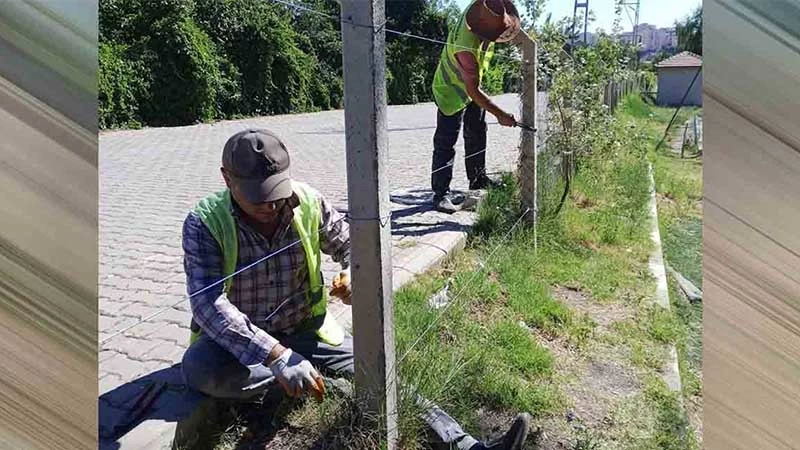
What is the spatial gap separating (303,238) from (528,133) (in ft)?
10.6

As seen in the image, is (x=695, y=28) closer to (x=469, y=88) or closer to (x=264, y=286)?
(x=264, y=286)

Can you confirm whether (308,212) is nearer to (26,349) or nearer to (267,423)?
(267,423)

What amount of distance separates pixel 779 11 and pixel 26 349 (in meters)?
1.13

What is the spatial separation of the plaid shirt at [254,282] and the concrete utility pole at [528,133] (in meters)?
2.92

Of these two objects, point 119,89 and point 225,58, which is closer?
point 119,89

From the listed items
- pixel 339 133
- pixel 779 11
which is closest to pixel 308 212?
pixel 779 11

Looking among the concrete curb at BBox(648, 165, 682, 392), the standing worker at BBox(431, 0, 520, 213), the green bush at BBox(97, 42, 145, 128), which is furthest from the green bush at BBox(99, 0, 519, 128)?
the concrete curb at BBox(648, 165, 682, 392)

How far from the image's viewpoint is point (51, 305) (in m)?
1.01

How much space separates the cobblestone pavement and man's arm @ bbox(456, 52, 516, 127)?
0.97 m

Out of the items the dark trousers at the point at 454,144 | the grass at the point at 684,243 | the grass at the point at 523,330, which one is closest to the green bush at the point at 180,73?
the grass at the point at 684,243

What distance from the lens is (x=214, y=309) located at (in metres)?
2.43

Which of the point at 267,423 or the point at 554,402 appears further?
the point at 554,402

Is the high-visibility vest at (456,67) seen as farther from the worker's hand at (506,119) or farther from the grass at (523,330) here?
the grass at (523,330)

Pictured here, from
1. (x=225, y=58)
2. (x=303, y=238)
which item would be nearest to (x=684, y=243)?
(x=303, y=238)
